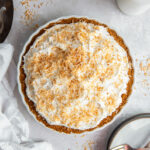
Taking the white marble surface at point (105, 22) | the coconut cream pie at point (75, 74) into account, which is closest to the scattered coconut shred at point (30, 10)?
the white marble surface at point (105, 22)

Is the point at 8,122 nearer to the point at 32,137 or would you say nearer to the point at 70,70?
the point at 32,137

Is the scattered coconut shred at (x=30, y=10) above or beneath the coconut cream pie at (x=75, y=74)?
above

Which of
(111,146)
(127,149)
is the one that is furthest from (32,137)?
(127,149)

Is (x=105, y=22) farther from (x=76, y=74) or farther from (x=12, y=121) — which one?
(x=12, y=121)

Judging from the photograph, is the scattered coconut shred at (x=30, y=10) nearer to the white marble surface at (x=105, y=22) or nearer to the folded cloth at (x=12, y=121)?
the white marble surface at (x=105, y=22)

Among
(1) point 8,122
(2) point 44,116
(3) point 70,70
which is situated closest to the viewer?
(3) point 70,70

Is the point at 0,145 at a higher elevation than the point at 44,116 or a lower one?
lower

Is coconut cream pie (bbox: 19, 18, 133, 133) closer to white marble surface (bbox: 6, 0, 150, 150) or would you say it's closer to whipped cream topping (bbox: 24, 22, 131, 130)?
whipped cream topping (bbox: 24, 22, 131, 130)

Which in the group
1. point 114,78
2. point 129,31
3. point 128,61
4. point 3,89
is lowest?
point 3,89
